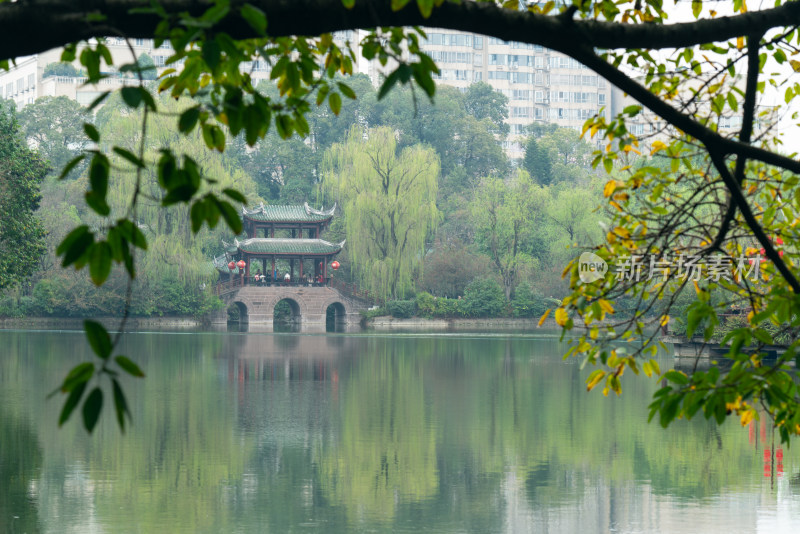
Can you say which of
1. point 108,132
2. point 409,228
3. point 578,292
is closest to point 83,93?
point 108,132

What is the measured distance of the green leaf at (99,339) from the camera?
189 centimetres

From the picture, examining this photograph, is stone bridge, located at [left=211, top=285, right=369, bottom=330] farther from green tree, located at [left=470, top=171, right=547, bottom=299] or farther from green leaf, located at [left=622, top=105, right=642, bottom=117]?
green leaf, located at [left=622, top=105, right=642, bottom=117]

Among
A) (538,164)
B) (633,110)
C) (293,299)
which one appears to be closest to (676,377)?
(633,110)

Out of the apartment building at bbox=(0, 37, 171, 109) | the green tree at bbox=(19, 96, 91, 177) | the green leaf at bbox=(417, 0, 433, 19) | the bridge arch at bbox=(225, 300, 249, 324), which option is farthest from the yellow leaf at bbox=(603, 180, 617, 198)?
the apartment building at bbox=(0, 37, 171, 109)

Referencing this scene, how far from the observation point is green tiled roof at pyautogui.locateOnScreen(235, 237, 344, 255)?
149ft

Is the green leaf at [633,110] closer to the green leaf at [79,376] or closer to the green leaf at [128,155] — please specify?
the green leaf at [128,155]

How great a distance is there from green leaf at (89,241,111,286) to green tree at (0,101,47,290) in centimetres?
2120

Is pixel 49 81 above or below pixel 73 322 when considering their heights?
above

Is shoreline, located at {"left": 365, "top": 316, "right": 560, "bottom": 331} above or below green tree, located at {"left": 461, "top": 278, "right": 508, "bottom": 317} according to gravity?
below

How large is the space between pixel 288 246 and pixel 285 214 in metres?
1.59

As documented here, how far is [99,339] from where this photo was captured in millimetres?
1909

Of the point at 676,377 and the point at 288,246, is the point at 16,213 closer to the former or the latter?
the point at 676,377

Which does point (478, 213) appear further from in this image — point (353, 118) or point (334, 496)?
point (334, 496)

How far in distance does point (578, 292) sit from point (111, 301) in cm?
3824
